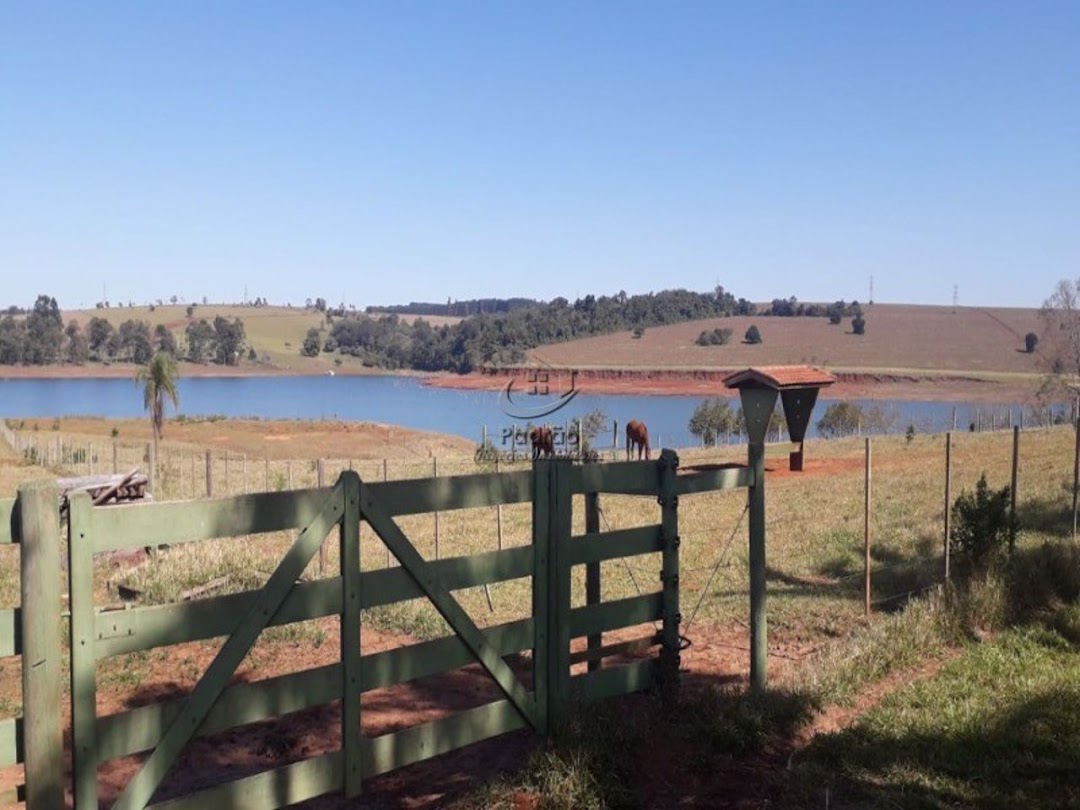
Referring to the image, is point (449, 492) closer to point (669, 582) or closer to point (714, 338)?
point (669, 582)

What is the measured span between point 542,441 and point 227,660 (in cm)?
1549

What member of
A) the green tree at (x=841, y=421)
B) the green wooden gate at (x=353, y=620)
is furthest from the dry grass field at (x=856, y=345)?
the green wooden gate at (x=353, y=620)

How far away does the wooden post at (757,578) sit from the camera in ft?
24.2

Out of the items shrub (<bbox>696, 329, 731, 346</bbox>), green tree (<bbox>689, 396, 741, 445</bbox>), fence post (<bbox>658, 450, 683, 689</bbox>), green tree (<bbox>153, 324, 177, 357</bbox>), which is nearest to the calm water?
green tree (<bbox>689, 396, 741, 445</bbox>)

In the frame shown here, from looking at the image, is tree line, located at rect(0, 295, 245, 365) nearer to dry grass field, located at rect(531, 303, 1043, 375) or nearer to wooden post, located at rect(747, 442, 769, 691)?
dry grass field, located at rect(531, 303, 1043, 375)

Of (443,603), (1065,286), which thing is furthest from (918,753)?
(1065,286)

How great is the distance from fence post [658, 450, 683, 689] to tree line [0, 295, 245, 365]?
162 meters

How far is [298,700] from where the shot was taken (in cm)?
473

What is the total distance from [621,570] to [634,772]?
856 cm

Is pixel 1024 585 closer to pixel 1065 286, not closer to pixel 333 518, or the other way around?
pixel 333 518

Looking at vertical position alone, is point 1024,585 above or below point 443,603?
below

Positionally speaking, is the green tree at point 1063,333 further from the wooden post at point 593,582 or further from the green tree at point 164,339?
the green tree at point 164,339

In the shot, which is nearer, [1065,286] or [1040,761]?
[1040,761]

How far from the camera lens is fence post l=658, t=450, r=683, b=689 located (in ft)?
22.1
